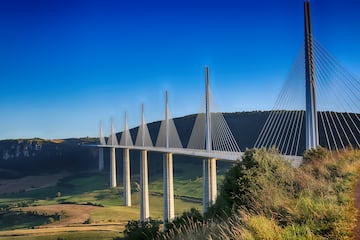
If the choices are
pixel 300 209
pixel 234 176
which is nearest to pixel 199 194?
pixel 234 176

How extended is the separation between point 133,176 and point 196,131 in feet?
210

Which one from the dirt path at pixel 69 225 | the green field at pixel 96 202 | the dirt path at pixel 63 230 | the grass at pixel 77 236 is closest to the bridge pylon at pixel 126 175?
the green field at pixel 96 202

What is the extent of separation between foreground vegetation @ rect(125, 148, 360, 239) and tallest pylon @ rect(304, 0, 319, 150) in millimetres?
1308

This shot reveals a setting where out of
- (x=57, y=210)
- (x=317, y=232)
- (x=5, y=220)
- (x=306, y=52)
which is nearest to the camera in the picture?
(x=317, y=232)

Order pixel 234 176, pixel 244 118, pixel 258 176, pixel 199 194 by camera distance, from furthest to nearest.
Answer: pixel 244 118, pixel 199 194, pixel 234 176, pixel 258 176

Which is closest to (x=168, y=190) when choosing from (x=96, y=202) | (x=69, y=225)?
(x=69, y=225)

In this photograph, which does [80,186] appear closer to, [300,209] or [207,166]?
[207,166]

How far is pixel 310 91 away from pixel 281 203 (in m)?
10.4

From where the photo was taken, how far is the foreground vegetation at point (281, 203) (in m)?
4.77

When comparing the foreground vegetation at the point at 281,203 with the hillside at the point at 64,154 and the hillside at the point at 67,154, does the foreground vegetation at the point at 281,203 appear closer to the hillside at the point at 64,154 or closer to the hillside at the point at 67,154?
the hillside at the point at 64,154

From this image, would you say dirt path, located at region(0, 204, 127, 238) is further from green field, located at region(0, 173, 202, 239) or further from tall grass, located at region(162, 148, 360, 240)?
tall grass, located at region(162, 148, 360, 240)

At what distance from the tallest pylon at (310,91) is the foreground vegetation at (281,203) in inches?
51.5

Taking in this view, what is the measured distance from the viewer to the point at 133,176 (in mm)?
101312

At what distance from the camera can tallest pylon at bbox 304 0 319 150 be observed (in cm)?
1493
